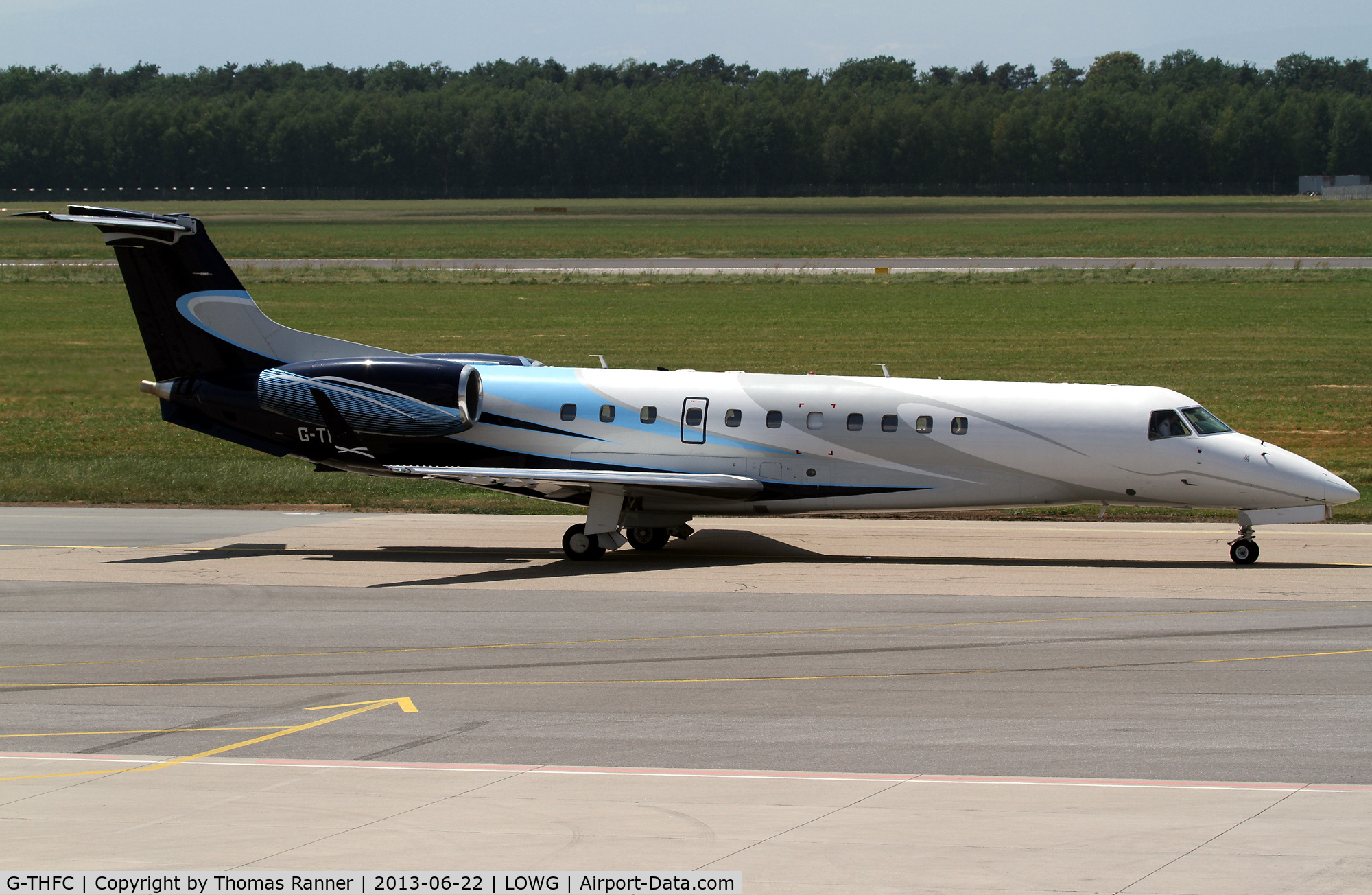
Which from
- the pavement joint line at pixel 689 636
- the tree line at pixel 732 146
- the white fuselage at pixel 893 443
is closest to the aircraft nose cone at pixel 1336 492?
the white fuselage at pixel 893 443

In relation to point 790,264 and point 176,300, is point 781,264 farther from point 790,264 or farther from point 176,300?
point 176,300

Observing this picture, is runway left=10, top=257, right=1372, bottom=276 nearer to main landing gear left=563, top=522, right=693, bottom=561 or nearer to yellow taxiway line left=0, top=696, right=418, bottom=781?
main landing gear left=563, top=522, right=693, bottom=561

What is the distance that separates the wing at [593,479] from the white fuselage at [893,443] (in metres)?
0.33

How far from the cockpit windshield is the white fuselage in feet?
0.52

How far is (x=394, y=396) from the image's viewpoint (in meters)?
24.5

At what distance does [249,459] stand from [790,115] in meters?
171

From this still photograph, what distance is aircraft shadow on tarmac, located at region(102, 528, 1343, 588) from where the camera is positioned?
906 inches

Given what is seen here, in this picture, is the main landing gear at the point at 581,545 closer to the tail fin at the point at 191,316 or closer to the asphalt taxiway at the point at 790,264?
the tail fin at the point at 191,316

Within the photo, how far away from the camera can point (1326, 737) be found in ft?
45.2

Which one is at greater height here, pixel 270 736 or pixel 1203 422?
pixel 1203 422

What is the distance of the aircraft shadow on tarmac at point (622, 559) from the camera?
75.5 ft

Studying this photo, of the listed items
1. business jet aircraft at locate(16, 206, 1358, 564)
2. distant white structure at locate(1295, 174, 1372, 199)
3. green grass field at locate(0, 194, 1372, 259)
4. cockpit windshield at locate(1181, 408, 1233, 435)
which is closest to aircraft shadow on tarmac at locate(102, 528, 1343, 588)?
business jet aircraft at locate(16, 206, 1358, 564)

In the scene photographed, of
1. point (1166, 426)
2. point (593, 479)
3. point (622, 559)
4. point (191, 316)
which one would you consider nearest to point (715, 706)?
point (593, 479)

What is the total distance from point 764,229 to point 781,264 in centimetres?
3855
